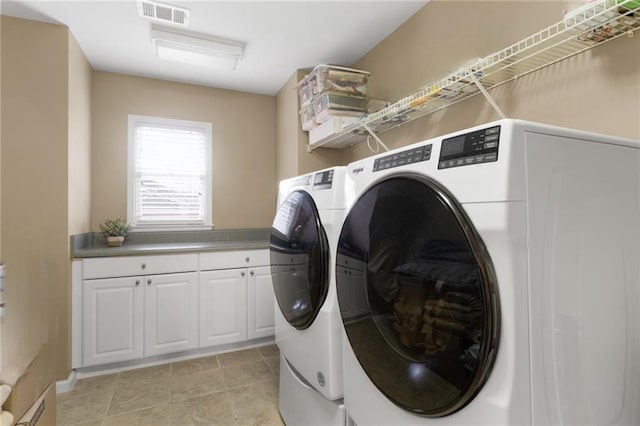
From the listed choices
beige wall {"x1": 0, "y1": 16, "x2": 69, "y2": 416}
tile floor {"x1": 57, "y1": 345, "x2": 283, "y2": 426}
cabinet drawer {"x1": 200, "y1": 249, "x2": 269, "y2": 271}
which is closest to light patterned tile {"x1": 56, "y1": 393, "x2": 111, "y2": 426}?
tile floor {"x1": 57, "y1": 345, "x2": 283, "y2": 426}

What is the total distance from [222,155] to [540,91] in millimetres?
2706

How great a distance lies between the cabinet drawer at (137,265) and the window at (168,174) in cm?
60

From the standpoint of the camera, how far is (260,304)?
279cm

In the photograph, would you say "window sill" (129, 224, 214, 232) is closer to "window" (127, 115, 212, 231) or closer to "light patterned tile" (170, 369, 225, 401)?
"window" (127, 115, 212, 231)

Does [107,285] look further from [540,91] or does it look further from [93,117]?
[540,91]

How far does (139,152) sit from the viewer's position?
2.93 meters

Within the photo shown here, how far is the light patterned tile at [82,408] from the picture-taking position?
1815 millimetres

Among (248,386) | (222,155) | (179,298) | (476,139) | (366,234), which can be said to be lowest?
(248,386)

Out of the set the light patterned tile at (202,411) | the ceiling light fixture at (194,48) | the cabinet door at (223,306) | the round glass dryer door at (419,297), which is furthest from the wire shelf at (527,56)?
the light patterned tile at (202,411)

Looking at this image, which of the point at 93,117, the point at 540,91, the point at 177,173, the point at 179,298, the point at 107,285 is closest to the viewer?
the point at 540,91

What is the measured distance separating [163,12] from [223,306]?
2150 mm

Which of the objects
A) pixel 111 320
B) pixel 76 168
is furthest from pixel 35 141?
pixel 111 320

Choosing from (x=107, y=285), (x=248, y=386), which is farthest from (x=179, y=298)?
(x=248, y=386)

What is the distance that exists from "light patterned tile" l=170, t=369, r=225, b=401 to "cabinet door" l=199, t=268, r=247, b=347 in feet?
1.05
